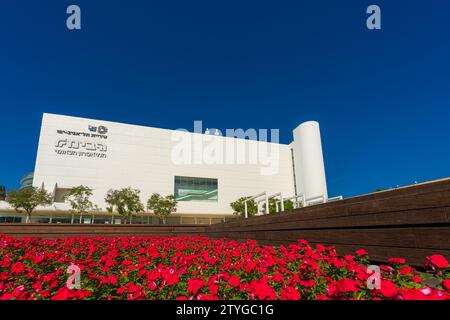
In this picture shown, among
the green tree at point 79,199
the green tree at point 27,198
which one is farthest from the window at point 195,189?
the green tree at point 27,198

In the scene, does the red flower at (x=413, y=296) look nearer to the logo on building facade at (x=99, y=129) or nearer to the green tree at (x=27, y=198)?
the green tree at (x=27, y=198)

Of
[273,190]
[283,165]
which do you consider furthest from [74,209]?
[283,165]

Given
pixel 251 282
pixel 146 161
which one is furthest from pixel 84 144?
pixel 251 282

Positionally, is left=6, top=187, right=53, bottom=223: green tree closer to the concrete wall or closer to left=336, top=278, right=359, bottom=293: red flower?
the concrete wall

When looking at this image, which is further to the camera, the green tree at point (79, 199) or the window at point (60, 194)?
the window at point (60, 194)

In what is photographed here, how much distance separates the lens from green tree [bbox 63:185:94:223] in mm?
31672

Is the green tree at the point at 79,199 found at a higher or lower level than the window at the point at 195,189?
lower

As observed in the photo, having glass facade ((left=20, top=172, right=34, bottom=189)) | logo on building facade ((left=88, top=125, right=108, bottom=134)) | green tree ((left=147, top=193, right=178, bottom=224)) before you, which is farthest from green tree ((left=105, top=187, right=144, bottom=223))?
glass facade ((left=20, top=172, right=34, bottom=189))

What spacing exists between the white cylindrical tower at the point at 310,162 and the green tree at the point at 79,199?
110 ft

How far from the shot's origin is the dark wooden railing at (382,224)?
10.4 feet

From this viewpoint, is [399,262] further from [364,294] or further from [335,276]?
[335,276]

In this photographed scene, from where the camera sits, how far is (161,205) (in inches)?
1411

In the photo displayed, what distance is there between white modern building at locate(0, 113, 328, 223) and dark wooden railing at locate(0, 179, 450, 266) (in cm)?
2645

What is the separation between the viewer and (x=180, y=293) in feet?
9.52
